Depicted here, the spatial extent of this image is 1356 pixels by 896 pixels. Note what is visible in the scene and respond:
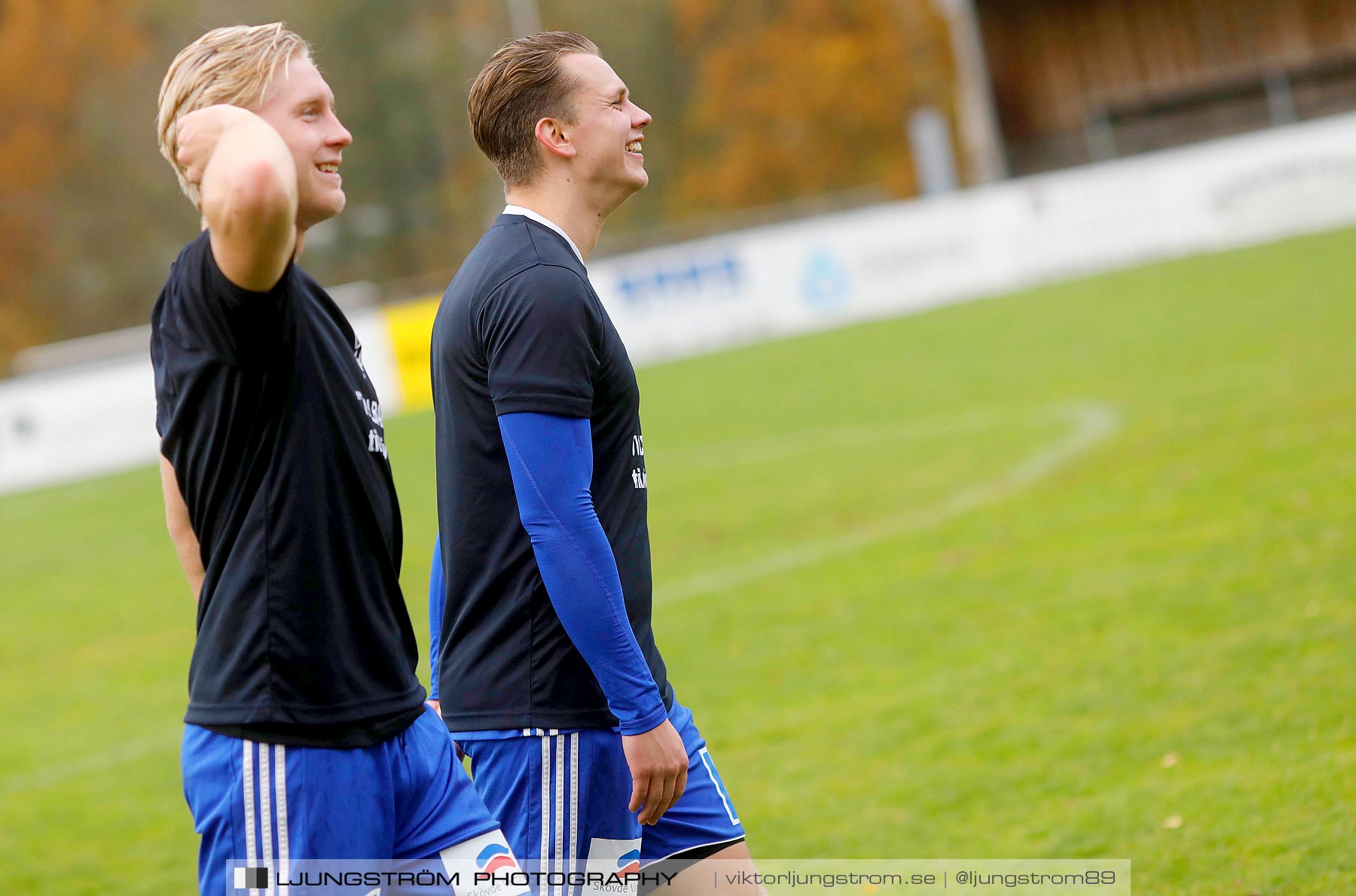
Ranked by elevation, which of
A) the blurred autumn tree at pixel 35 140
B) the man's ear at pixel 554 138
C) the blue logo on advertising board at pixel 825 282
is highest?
the blurred autumn tree at pixel 35 140

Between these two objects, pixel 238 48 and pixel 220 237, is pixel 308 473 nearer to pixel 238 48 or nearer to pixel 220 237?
pixel 220 237

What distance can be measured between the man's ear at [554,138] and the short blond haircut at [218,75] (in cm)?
54

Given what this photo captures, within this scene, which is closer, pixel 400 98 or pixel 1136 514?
pixel 1136 514

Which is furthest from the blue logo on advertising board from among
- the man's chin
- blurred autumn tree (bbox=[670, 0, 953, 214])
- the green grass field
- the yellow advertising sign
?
the man's chin

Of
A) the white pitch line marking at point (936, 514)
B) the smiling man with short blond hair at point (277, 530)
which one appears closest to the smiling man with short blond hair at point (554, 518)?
the smiling man with short blond hair at point (277, 530)

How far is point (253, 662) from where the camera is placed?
2420mm

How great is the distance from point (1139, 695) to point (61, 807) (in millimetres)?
4619

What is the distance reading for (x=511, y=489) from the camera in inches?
111

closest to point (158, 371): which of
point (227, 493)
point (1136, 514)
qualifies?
point (227, 493)

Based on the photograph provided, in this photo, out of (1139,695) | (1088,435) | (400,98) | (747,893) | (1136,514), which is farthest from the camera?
(400,98)

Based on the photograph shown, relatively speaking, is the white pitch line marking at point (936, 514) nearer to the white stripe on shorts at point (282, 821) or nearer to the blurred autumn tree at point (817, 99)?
the white stripe on shorts at point (282, 821)

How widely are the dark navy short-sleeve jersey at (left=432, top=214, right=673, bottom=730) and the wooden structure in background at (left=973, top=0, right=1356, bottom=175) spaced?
114 ft

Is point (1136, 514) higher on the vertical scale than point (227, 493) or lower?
lower

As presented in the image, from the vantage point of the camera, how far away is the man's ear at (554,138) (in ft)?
9.48
